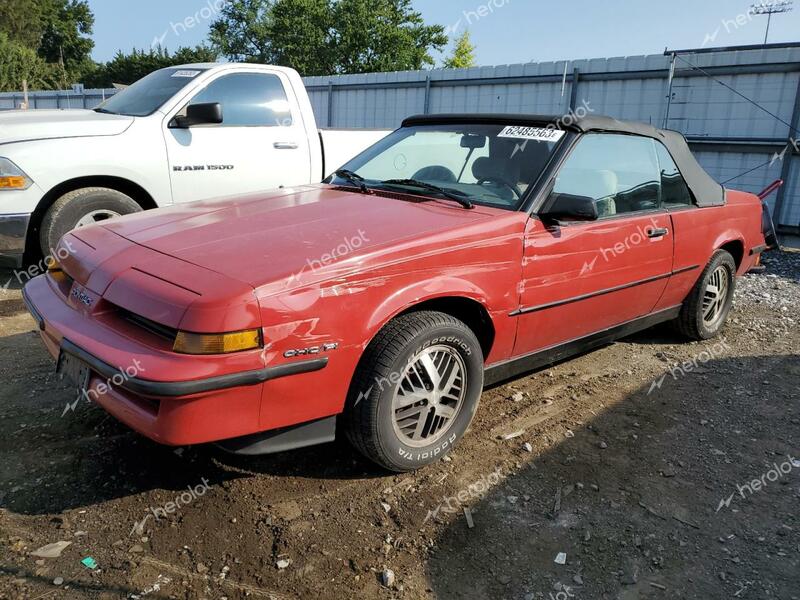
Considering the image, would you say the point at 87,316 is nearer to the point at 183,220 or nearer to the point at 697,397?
the point at 183,220

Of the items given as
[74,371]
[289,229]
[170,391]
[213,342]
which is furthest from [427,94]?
[170,391]

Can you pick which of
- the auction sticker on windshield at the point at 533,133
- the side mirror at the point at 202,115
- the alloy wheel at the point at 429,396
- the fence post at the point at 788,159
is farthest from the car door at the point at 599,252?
the fence post at the point at 788,159

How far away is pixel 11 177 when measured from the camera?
4852 mm

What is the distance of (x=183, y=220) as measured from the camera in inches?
120

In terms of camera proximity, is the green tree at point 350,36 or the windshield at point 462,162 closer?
the windshield at point 462,162

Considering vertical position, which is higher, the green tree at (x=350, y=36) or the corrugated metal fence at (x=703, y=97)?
the green tree at (x=350, y=36)

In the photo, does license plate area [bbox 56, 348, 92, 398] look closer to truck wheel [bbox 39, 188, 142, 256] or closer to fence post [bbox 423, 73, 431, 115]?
truck wheel [bbox 39, 188, 142, 256]

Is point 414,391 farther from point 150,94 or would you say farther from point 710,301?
point 150,94

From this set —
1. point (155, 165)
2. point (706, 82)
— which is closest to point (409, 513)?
point (155, 165)

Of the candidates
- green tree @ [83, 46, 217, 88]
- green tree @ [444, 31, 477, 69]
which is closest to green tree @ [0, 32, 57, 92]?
green tree @ [83, 46, 217, 88]

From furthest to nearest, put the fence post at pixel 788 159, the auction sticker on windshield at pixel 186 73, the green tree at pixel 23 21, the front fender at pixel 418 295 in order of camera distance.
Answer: the green tree at pixel 23 21 → the fence post at pixel 788 159 → the auction sticker on windshield at pixel 186 73 → the front fender at pixel 418 295

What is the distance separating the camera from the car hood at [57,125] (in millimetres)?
4930

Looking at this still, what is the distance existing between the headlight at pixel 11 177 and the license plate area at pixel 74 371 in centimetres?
292

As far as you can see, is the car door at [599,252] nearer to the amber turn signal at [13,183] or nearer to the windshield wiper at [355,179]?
the windshield wiper at [355,179]
